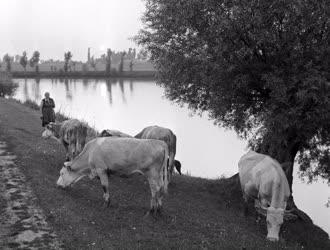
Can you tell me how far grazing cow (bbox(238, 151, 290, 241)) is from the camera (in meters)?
13.7

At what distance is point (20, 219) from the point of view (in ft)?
40.1

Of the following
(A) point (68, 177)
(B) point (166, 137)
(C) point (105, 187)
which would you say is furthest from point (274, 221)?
(A) point (68, 177)

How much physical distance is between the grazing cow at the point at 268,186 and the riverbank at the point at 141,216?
0.77m

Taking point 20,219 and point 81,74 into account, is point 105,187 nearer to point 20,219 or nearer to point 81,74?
point 20,219

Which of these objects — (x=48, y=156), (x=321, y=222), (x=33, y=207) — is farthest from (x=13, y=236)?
(x=321, y=222)

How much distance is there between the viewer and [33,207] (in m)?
13.2

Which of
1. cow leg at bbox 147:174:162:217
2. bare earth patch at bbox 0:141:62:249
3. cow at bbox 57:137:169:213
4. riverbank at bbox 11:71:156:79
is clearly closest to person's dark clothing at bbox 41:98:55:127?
bare earth patch at bbox 0:141:62:249

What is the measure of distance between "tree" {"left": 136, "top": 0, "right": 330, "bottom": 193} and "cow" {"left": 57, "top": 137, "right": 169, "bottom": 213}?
534 cm

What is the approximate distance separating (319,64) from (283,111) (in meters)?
2.46

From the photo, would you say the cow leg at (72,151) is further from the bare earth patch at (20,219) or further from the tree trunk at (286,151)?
the tree trunk at (286,151)

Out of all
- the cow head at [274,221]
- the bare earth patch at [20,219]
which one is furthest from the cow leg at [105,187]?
the cow head at [274,221]

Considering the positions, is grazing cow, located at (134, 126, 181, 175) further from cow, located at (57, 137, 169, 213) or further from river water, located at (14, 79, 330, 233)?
cow, located at (57, 137, 169, 213)

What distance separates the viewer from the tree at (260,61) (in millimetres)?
16484

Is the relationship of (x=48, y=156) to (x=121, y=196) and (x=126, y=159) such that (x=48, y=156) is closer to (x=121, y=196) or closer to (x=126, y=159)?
(x=121, y=196)
